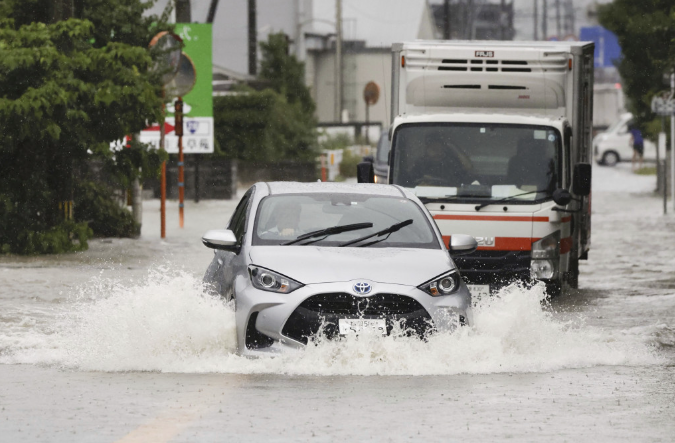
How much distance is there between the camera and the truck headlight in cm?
1400

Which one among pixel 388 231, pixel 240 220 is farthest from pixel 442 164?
pixel 388 231

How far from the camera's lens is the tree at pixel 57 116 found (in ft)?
59.9

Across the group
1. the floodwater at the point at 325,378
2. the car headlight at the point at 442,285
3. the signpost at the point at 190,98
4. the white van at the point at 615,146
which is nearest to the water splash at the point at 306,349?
the floodwater at the point at 325,378

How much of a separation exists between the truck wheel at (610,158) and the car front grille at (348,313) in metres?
51.1

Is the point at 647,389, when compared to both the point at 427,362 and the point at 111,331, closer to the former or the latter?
the point at 427,362

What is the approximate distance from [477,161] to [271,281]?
18.0 ft

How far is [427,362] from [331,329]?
689 mm

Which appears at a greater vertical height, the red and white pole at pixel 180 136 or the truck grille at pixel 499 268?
the red and white pole at pixel 180 136

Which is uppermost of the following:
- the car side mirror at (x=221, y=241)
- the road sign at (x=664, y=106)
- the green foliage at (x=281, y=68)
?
the green foliage at (x=281, y=68)

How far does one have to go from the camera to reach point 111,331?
1019 cm

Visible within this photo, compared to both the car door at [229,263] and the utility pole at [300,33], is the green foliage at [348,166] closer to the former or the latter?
the utility pole at [300,33]

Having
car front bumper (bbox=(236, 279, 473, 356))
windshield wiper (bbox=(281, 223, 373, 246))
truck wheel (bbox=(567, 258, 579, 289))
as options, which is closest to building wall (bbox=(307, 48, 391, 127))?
truck wheel (bbox=(567, 258, 579, 289))

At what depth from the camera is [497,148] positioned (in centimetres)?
1434

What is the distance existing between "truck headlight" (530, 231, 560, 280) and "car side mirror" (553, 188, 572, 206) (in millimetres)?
344
